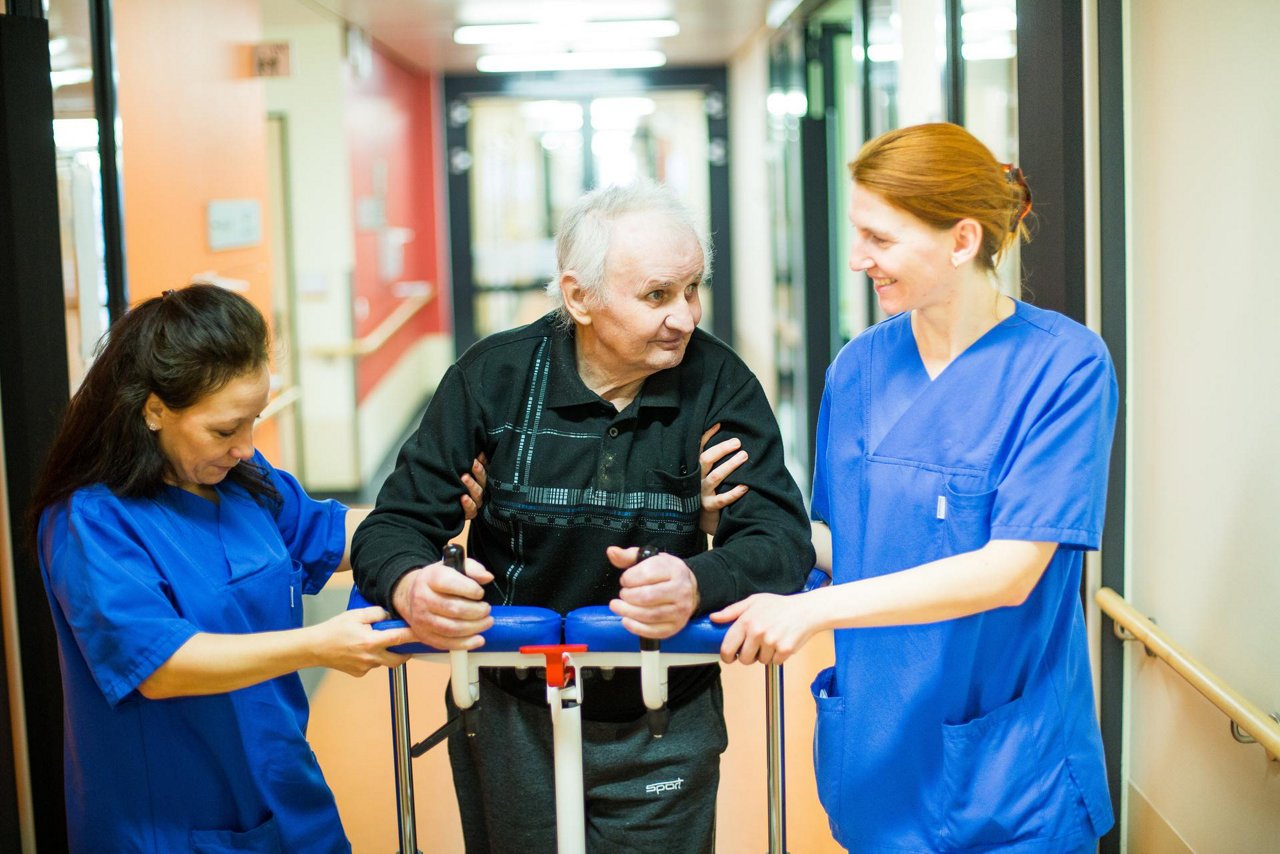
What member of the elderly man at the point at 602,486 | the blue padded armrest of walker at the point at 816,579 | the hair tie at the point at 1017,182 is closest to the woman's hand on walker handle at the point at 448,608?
the elderly man at the point at 602,486

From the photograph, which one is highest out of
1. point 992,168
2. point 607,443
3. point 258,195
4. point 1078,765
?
point 258,195

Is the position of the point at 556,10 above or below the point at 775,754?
above

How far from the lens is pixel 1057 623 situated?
157 centimetres

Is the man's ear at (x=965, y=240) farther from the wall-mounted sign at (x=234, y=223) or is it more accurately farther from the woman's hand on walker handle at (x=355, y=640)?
the wall-mounted sign at (x=234, y=223)

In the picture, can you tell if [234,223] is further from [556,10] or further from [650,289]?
[650,289]

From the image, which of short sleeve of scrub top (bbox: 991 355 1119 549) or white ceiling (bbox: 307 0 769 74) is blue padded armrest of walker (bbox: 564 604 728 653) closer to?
short sleeve of scrub top (bbox: 991 355 1119 549)

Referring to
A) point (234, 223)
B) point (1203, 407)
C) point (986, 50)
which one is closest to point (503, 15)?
point (234, 223)

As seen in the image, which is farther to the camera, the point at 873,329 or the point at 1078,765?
the point at 873,329

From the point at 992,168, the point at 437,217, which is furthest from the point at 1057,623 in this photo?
the point at 437,217

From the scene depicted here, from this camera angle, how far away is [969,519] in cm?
150

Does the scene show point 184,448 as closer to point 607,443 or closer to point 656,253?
point 607,443

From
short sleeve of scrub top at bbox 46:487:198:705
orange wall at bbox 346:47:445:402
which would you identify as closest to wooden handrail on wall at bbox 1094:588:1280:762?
short sleeve of scrub top at bbox 46:487:198:705

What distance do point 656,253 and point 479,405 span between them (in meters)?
0.30

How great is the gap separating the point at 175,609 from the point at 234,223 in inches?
133
